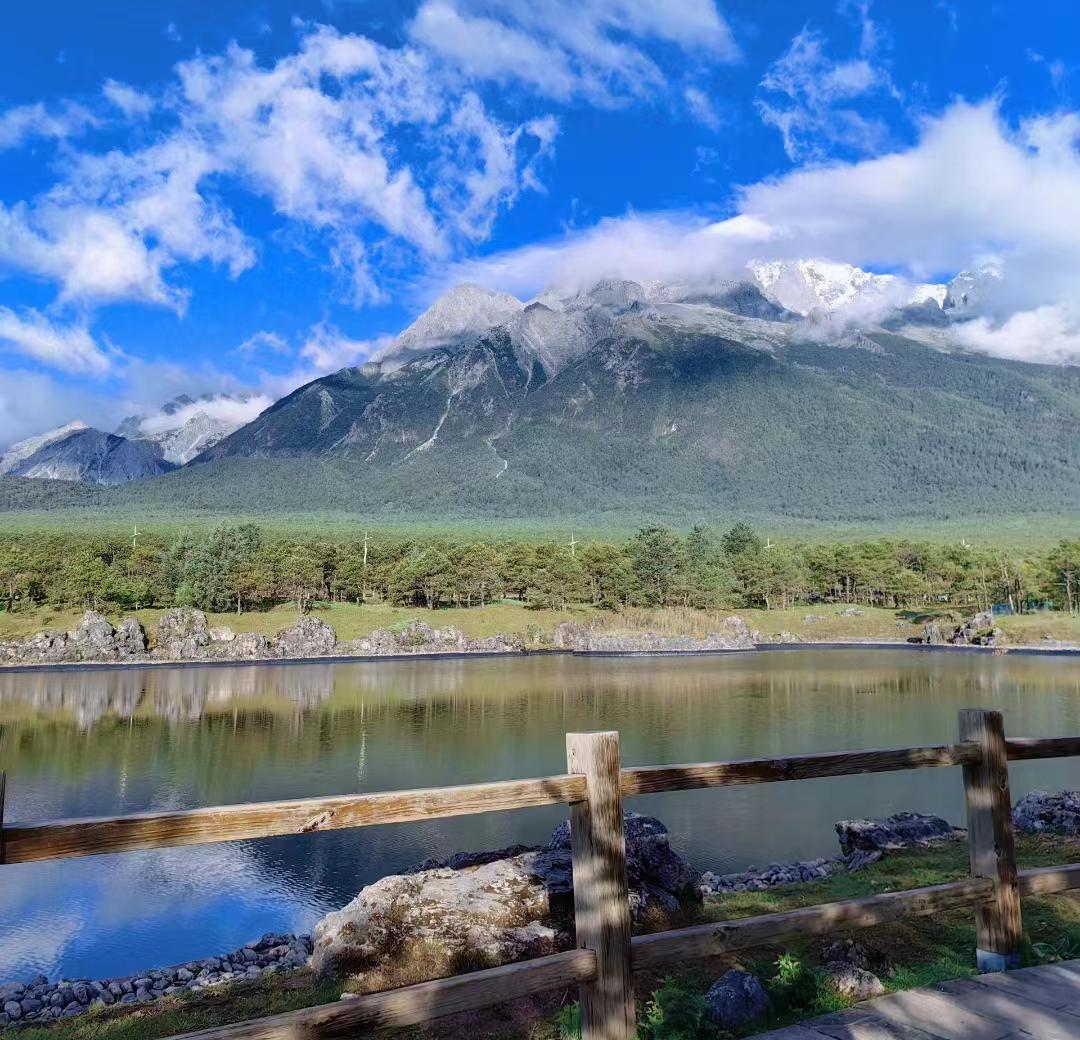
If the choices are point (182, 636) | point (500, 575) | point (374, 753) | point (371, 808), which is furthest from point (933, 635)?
point (371, 808)

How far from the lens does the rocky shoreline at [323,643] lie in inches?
2504

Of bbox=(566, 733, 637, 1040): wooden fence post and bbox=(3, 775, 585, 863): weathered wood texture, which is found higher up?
bbox=(3, 775, 585, 863): weathered wood texture

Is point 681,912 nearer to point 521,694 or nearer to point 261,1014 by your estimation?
point 261,1014

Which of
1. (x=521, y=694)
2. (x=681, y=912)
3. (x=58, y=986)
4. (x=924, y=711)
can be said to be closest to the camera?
(x=681, y=912)

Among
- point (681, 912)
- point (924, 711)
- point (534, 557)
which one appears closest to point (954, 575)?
point (534, 557)

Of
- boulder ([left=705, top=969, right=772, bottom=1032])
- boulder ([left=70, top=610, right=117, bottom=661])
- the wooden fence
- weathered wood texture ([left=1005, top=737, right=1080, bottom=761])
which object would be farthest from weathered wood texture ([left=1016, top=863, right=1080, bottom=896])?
boulder ([left=70, top=610, right=117, bottom=661])

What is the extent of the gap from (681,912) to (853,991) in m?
3.12

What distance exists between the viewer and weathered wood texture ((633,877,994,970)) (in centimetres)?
406

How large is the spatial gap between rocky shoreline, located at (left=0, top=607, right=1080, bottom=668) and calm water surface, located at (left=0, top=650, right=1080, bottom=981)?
22.9 ft

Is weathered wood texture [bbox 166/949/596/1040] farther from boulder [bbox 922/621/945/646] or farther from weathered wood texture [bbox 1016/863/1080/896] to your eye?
boulder [bbox 922/621/945/646]

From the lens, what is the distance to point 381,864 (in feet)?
48.6

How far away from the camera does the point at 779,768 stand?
4.51 m

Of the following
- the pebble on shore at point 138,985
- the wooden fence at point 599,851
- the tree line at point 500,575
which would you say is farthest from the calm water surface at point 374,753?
the tree line at point 500,575

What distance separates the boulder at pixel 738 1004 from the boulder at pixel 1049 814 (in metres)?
9.66
